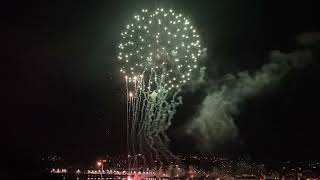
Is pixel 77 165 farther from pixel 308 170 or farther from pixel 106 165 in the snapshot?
pixel 308 170

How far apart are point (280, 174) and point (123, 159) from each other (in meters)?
56.5

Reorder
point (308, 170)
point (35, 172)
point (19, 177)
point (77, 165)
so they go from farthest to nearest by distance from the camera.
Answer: point (308, 170)
point (77, 165)
point (35, 172)
point (19, 177)

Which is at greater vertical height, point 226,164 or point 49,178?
point 226,164

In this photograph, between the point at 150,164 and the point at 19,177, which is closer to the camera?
the point at 19,177

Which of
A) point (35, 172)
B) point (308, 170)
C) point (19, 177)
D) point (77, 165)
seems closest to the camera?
point (19, 177)

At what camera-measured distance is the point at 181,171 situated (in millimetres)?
151750

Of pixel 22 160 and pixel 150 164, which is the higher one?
pixel 150 164

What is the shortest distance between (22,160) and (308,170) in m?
150

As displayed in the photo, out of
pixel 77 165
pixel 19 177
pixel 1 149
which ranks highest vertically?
pixel 77 165

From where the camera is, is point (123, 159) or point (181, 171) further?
point (123, 159)

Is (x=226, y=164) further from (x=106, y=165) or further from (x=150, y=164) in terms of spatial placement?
(x=106, y=165)

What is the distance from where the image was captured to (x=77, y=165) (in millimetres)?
151125

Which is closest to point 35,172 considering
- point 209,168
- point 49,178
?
point 49,178

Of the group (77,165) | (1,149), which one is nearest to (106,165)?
(77,165)
